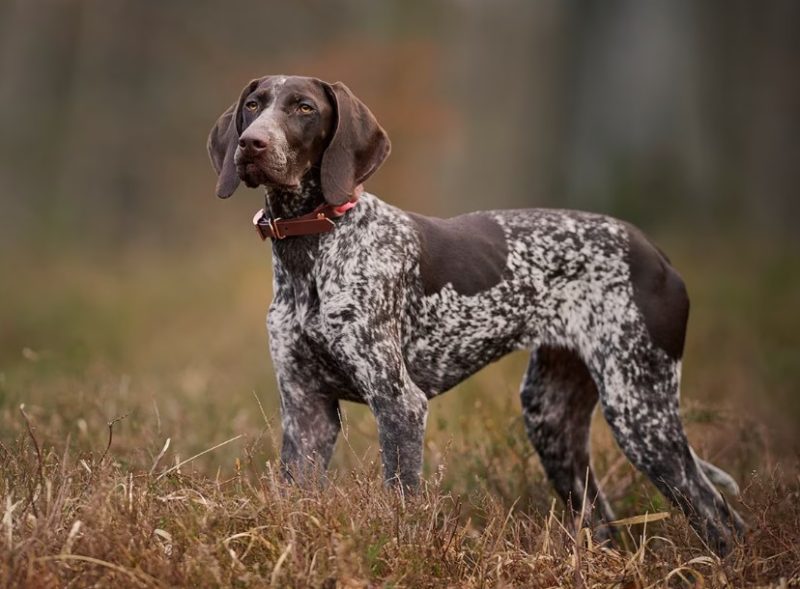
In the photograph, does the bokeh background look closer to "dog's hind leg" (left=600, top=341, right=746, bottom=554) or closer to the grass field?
the grass field

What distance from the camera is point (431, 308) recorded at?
457cm

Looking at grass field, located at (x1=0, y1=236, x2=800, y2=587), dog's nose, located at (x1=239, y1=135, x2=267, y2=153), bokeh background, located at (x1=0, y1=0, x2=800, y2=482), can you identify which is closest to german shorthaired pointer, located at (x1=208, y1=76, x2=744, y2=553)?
dog's nose, located at (x1=239, y1=135, x2=267, y2=153)

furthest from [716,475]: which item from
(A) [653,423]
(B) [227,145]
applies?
(B) [227,145]

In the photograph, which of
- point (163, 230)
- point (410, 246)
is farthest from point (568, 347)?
point (163, 230)

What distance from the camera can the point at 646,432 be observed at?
4727mm

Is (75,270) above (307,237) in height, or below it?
below

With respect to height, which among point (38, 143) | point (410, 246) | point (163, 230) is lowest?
point (163, 230)

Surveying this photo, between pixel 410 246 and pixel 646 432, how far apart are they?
1275 mm

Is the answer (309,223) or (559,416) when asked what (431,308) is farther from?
(559,416)

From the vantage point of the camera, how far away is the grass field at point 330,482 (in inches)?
133

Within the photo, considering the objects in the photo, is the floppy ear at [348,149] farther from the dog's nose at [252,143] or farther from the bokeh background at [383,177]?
the bokeh background at [383,177]

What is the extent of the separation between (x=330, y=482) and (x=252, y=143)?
→ 4.00 ft

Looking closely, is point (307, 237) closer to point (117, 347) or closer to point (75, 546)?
point (75, 546)

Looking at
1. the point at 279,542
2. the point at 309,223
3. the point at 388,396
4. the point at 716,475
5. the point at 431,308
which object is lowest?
the point at 716,475
